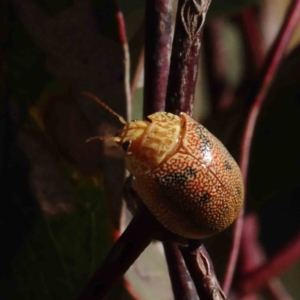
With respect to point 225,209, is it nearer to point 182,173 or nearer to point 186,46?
point 182,173

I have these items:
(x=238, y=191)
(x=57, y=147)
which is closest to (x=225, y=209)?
(x=238, y=191)

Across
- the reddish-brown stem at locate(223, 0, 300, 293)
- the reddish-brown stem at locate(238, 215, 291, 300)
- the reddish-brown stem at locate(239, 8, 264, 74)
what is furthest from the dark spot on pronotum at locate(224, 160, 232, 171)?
the reddish-brown stem at locate(239, 8, 264, 74)

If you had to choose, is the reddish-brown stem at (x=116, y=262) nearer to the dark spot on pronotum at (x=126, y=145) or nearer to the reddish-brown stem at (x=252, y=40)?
the dark spot on pronotum at (x=126, y=145)

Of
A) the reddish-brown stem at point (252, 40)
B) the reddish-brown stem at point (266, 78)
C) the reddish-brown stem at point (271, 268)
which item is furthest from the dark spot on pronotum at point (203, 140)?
the reddish-brown stem at point (252, 40)

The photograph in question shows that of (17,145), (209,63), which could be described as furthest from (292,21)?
(17,145)

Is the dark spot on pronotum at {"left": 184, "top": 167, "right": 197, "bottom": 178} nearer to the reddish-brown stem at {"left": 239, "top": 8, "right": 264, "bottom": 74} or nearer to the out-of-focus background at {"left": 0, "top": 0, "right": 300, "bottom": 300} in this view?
the out-of-focus background at {"left": 0, "top": 0, "right": 300, "bottom": 300}

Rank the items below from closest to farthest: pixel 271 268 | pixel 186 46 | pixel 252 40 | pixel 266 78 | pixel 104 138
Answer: pixel 186 46 < pixel 104 138 < pixel 266 78 < pixel 271 268 < pixel 252 40

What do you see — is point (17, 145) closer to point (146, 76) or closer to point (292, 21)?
point (146, 76)
